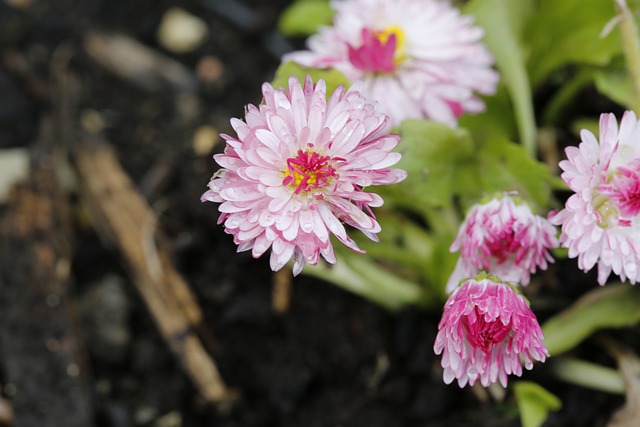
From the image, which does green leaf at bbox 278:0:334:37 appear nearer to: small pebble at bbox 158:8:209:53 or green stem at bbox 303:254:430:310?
small pebble at bbox 158:8:209:53

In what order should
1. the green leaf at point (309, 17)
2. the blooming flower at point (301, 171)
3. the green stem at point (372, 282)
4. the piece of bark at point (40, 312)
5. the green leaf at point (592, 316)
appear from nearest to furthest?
the blooming flower at point (301, 171), the green leaf at point (592, 316), the green stem at point (372, 282), the piece of bark at point (40, 312), the green leaf at point (309, 17)

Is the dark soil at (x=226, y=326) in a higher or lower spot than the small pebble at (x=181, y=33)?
lower

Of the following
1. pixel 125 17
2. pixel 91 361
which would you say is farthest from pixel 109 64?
pixel 91 361

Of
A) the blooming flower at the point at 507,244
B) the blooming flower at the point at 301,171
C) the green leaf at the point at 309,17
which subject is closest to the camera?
the blooming flower at the point at 301,171

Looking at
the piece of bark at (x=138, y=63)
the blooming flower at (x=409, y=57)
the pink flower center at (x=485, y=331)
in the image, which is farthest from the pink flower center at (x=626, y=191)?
the piece of bark at (x=138, y=63)

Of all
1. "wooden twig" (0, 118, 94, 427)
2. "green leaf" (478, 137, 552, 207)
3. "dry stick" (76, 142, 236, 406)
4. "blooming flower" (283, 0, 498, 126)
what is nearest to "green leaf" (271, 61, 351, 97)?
"blooming flower" (283, 0, 498, 126)

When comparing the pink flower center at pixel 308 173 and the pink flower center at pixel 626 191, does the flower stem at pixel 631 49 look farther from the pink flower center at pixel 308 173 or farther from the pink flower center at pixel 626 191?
the pink flower center at pixel 308 173

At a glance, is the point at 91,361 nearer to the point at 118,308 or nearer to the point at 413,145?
the point at 118,308

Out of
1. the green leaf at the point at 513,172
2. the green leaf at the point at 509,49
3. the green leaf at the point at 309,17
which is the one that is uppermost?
the green leaf at the point at 509,49
